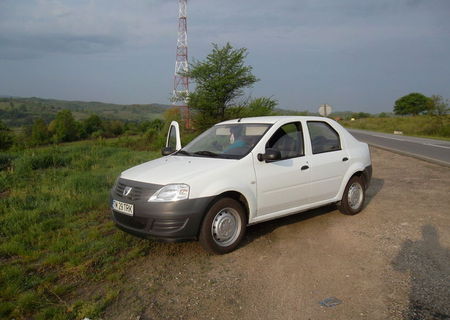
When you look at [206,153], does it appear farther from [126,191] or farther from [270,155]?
[126,191]

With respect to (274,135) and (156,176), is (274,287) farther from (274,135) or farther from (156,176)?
(274,135)

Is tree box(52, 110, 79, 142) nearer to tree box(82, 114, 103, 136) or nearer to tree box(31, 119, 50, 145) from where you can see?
tree box(82, 114, 103, 136)

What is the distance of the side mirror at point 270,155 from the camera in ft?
14.8

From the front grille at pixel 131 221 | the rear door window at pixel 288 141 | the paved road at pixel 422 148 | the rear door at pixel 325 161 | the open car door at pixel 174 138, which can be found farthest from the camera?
the paved road at pixel 422 148

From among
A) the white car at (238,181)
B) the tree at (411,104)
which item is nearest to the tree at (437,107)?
the white car at (238,181)

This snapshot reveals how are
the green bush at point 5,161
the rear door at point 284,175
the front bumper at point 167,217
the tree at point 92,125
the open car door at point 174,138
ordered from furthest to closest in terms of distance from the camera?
1. the tree at point 92,125
2. the green bush at point 5,161
3. the open car door at point 174,138
4. the rear door at point 284,175
5. the front bumper at point 167,217

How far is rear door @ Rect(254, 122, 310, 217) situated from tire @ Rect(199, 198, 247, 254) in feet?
1.17

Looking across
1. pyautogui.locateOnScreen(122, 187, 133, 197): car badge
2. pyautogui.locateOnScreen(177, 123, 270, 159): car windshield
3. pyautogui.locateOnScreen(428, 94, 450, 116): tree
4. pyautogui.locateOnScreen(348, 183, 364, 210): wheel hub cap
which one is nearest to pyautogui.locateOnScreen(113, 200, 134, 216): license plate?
pyautogui.locateOnScreen(122, 187, 133, 197): car badge

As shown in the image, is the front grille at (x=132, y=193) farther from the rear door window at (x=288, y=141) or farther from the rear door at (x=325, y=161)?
the rear door at (x=325, y=161)

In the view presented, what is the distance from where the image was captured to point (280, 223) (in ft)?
18.3

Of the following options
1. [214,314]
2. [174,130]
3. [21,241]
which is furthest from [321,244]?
[21,241]

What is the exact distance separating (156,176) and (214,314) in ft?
5.94

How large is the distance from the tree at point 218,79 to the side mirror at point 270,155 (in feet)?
41.4

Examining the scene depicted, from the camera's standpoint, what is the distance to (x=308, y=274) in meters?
3.75
